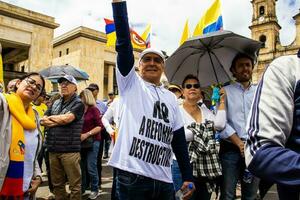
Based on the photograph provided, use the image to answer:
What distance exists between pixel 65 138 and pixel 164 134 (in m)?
2.48

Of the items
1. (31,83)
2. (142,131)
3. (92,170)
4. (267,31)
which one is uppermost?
(267,31)

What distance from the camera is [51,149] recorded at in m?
4.61

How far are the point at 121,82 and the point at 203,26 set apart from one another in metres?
4.57

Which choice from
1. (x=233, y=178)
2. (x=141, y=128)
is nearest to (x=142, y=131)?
(x=141, y=128)

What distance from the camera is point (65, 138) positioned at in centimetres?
459

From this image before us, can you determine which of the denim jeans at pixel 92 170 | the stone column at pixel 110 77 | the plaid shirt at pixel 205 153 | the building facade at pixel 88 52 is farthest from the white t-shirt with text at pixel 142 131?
the stone column at pixel 110 77

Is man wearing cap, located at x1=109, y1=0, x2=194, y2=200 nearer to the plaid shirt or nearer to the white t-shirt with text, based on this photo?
the white t-shirt with text

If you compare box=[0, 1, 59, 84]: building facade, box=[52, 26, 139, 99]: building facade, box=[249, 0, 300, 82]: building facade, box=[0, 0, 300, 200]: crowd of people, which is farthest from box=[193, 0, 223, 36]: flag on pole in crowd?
box=[249, 0, 300, 82]: building facade

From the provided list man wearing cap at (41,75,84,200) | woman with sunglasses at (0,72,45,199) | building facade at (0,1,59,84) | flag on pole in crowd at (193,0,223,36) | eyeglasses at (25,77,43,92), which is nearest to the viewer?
woman with sunglasses at (0,72,45,199)

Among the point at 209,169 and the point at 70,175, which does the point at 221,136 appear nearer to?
the point at 209,169

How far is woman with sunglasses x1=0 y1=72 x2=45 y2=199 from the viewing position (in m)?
2.66

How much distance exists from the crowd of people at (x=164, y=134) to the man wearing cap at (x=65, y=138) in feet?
0.05

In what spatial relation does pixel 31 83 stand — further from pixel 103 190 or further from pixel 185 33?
pixel 185 33

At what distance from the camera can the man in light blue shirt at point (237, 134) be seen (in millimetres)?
3354
